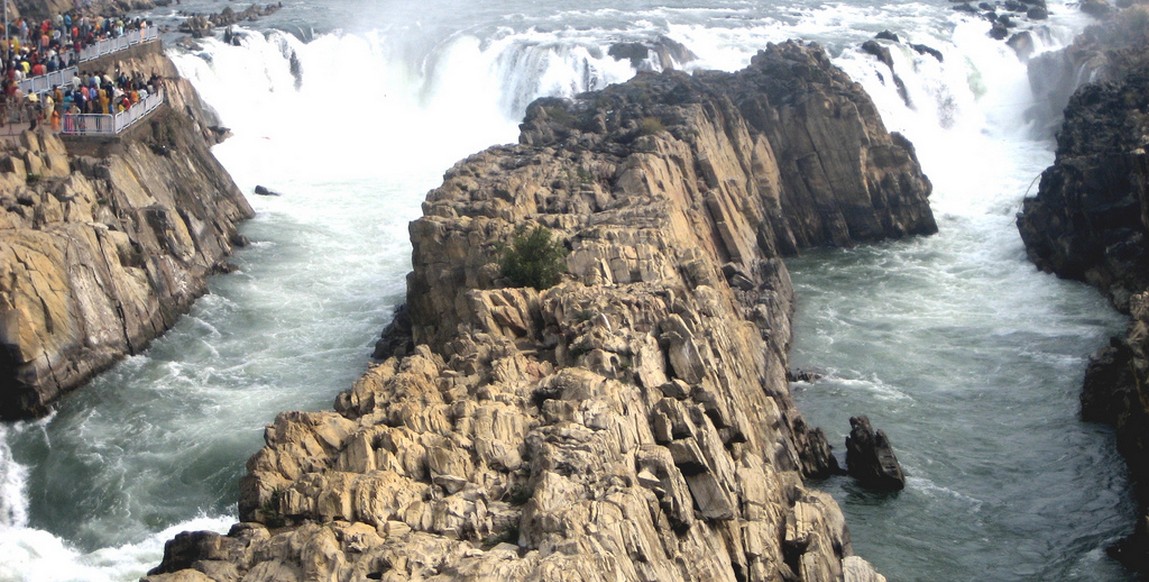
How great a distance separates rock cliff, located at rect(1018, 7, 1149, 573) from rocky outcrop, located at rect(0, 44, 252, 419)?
30.4 m

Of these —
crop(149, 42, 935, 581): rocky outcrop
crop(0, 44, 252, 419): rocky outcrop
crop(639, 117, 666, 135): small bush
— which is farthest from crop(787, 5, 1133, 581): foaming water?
crop(0, 44, 252, 419): rocky outcrop

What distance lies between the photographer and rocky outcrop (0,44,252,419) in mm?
40250

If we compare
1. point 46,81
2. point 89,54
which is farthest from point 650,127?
point 89,54

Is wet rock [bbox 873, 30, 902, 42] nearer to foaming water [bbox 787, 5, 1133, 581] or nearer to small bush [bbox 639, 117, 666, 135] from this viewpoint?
foaming water [bbox 787, 5, 1133, 581]

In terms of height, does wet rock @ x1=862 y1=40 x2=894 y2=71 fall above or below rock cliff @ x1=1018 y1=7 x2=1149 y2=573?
above

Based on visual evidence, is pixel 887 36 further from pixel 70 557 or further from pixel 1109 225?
pixel 70 557

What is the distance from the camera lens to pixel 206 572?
77.4 ft

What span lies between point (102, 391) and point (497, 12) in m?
62.9

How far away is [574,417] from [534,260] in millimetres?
11258

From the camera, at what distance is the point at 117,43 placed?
207 ft

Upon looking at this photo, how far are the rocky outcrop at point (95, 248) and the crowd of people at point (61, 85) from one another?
136cm

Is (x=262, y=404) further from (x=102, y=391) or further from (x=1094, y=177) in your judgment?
(x=1094, y=177)

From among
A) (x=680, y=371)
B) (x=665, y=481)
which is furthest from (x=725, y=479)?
(x=680, y=371)

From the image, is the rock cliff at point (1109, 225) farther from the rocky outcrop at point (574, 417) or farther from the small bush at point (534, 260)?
the small bush at point (534, 260)
